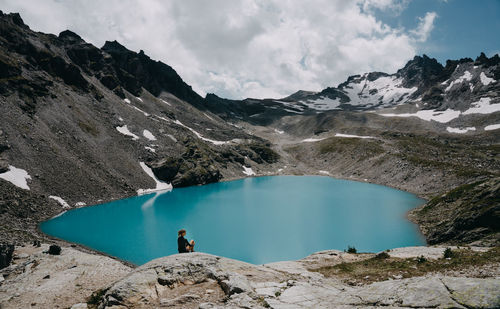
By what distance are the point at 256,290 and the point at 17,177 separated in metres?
60.5

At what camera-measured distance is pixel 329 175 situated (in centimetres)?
10519

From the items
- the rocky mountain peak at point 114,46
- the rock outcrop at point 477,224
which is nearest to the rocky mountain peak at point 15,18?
the rocky mountain peak at point 114,46

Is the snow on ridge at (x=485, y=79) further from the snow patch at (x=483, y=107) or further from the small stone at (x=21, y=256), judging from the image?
the small stone at (x=21, y=256)

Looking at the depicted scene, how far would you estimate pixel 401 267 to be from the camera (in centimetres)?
1470

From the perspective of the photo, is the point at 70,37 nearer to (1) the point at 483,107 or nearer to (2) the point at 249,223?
(2) the point at 249,223

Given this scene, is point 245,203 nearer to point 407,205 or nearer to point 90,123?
point 407,205

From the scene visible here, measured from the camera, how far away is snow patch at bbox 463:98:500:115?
139 metres

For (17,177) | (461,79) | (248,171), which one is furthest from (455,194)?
(461,79)

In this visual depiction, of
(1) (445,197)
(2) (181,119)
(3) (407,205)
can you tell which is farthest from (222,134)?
(1) (445,197)

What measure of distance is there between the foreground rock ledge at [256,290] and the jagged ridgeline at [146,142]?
21488mm

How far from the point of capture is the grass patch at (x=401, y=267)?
1301cm

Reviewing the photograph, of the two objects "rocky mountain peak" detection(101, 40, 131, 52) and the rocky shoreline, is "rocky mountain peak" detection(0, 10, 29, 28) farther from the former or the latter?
the rocky shoreline

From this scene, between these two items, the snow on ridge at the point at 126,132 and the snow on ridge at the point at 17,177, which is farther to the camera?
the snow on ridge at the point at 126,132

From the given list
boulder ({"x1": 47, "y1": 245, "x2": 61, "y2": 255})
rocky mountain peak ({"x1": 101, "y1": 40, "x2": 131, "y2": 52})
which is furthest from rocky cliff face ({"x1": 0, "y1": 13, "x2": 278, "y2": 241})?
rocky mountain peak ({"x1": 101, "y1": 40, "x2": 131, "y2": 52})
